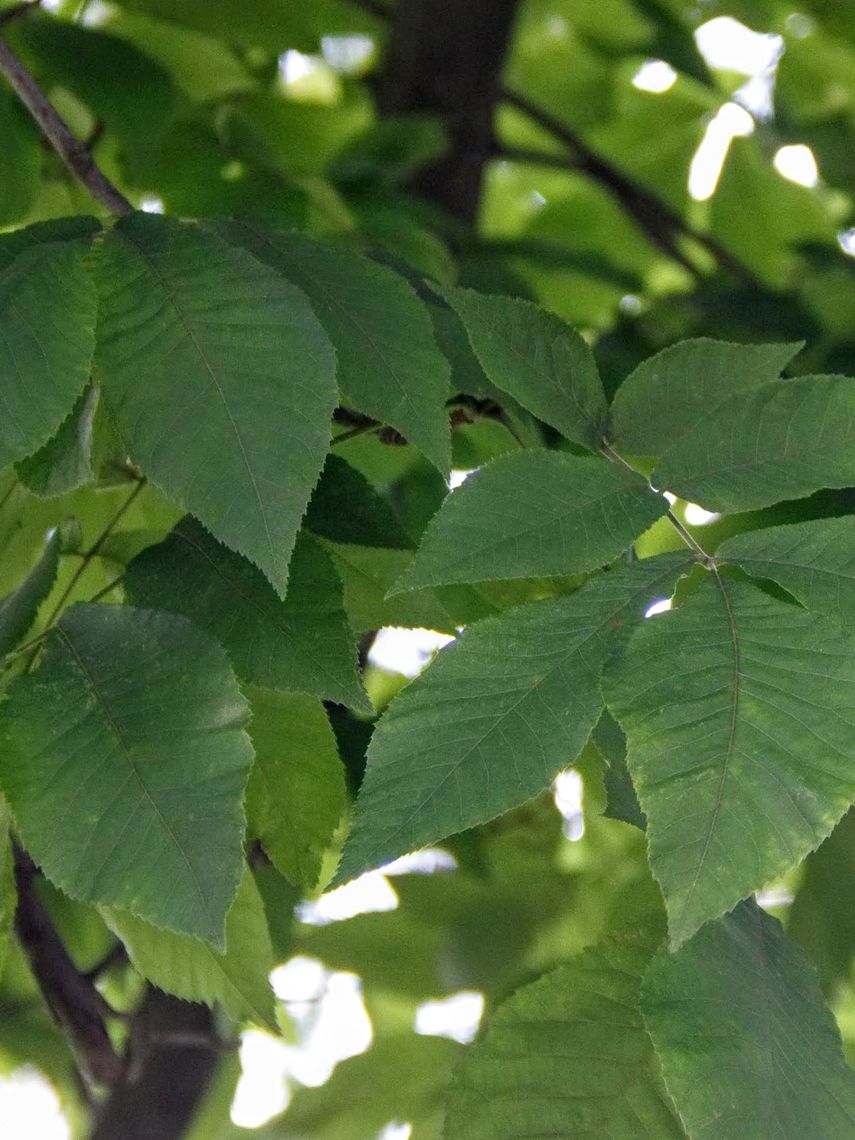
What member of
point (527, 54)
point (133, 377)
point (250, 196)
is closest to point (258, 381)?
point (133, 377)

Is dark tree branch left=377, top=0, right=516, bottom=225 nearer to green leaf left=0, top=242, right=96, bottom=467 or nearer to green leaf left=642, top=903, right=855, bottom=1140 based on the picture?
green leaf left=0, top=242, right=96, bottom=467

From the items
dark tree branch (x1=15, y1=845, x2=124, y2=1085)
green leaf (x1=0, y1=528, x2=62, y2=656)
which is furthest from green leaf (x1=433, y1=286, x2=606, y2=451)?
dark tree branch (x1=15, y1=845, x2=124, y2=1085)

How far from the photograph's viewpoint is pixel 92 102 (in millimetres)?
1126

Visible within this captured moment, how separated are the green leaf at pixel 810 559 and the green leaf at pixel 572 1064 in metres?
0.18

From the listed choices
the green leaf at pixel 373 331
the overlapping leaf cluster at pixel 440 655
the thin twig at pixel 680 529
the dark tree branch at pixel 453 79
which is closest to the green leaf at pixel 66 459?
the overlapping leaf cluster at pixel 440 655

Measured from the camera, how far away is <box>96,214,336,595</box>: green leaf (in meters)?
0.53

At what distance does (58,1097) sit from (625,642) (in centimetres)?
104

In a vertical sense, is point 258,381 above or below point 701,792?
above

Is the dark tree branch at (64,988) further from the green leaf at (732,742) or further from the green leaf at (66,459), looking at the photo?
the green leaf at (732,742)

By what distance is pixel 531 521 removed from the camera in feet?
1.81

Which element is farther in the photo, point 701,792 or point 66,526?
point 66,526

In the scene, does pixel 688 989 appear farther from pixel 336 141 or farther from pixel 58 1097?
pixel 336 141

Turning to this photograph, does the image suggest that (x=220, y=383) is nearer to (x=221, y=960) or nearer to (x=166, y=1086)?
(x=221, y=960)

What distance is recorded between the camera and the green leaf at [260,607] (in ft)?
1.90
